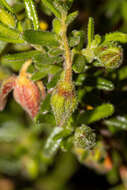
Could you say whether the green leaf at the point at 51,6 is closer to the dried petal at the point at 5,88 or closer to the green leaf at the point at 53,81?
the green leaf at the point at 53,81

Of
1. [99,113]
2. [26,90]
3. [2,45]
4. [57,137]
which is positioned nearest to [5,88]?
[26,90]

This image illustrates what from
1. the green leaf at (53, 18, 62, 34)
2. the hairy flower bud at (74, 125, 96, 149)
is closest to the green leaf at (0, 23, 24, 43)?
the green leaf at (53, 18, 62, 34)

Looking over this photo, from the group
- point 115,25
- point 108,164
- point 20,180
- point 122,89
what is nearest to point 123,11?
point 115,25

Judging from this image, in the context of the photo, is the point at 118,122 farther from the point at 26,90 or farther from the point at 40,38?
the point at 40,38

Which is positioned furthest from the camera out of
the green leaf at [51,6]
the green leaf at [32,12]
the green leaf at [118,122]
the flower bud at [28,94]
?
A: the green leaf at [118,122]

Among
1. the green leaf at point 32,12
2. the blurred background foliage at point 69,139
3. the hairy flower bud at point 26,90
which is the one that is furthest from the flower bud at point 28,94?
the green leaf at point 32,12

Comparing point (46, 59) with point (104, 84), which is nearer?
point (46, 59)

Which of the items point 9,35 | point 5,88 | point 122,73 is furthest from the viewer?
point 122,73

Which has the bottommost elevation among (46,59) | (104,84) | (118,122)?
(118,122)
